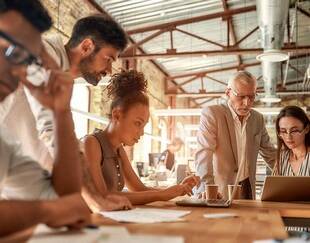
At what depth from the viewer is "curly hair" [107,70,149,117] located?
196 cm

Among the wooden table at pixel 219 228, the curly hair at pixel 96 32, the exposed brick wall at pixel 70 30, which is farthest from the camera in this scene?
the exposed brick wall at pixel 70 30

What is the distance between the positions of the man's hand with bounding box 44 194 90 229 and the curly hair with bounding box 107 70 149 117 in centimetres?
99

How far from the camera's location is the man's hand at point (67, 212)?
914 millimetres

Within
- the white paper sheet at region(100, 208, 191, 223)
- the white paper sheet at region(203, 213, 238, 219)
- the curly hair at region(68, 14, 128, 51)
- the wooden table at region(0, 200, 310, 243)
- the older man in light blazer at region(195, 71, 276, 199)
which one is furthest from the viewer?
the older man in light blazer at region(195, 71, 276, 199)

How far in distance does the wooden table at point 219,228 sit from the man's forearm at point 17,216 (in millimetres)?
326

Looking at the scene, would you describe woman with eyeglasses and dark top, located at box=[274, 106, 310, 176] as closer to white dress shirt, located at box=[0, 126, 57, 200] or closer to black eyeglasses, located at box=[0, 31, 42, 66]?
white dress shirt, located at box=[0, 126, 57, 200]

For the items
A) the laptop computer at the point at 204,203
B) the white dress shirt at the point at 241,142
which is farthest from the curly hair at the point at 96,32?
the white dress shirt at the point at 241,142

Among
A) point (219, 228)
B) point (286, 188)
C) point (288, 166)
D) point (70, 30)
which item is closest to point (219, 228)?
point (219, 228)

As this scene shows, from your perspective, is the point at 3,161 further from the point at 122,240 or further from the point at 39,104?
the point at 122,240

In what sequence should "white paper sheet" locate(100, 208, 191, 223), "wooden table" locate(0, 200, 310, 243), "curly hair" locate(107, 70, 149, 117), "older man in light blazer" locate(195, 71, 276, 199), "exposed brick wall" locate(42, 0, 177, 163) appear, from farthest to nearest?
"exposed brick wall" locate(42, 0, 177, 163) < "older man in light blazer" locate(195, 71, 276, 199) < "curly hair" locate(107, 70, 149, 117) < "white paper sheet" locate(100, 208, 191, 223) < "wooden table" locate(0, 200, 310, 243)

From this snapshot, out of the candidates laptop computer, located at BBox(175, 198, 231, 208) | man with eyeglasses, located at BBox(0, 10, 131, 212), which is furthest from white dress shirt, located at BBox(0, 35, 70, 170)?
laptop computer, located at BBox(175, 198, 231, 208)

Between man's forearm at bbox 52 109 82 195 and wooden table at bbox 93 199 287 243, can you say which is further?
wooden table at bbox 93 199 287 243

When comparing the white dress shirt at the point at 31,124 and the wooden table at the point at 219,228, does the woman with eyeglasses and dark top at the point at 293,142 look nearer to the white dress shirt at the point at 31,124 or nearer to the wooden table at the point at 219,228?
the wooden table at the point at 219,228

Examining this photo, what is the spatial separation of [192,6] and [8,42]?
669 cm
